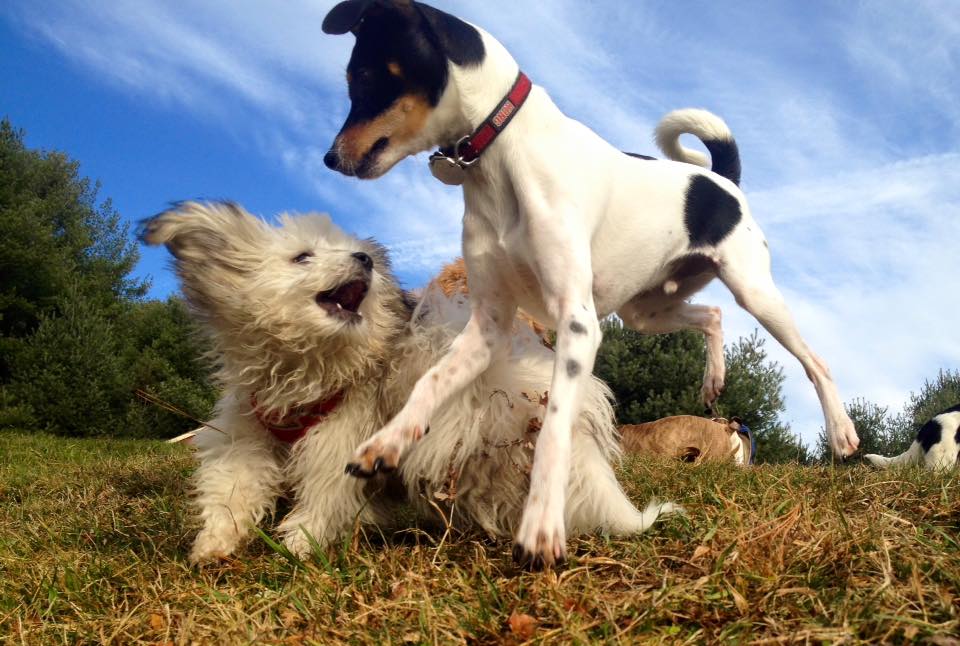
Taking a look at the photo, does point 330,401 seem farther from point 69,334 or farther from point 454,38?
point 69,334

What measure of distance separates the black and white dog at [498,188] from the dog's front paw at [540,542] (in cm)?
7

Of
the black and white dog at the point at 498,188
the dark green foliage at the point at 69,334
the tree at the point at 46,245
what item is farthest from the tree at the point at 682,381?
the tree at the point at 46,245

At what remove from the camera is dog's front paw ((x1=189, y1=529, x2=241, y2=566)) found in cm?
313

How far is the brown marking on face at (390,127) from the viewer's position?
294cm

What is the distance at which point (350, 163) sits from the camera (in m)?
2.94

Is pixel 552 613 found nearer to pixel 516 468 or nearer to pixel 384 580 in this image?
pixel 384 580

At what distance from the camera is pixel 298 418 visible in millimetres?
3373

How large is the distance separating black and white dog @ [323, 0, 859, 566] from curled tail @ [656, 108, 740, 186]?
126 cm

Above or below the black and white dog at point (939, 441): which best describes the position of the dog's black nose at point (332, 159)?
above

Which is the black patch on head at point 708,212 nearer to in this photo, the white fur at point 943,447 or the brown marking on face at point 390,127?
the brown marking on face at point 390,127

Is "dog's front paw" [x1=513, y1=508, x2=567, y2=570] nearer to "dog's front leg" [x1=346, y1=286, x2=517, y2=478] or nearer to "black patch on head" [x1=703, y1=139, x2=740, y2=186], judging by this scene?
"dog's front leg" [x1=346, y1=286, x2=517, y2=478]

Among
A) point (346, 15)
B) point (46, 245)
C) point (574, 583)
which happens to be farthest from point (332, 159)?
point (46, 245)

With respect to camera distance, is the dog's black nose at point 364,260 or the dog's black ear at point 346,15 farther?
the dog's black nose at point 364,260

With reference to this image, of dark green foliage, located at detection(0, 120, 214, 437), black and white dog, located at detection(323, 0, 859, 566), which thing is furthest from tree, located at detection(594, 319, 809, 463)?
black and white dog, located at detection(323, 0, 859, 566)
